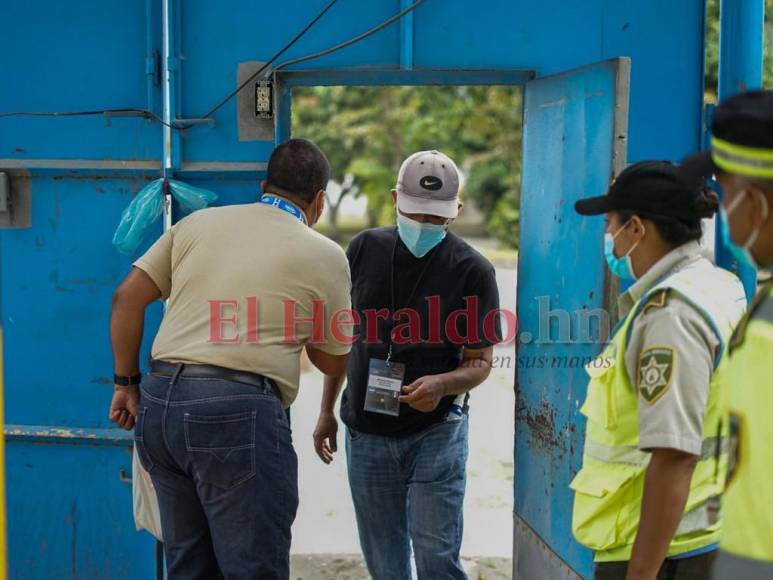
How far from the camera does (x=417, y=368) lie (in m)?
3.65

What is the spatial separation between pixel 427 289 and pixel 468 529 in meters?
2.48

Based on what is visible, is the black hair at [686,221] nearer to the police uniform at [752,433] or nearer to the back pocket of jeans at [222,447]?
the police uniform at [752,433]

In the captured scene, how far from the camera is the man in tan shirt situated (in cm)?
298

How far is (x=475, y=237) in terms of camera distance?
33500 mm

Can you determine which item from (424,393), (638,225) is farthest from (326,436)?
(638,225)

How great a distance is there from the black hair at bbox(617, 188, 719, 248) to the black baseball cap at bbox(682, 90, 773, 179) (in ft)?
1.69

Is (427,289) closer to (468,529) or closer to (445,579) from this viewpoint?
(445,579)

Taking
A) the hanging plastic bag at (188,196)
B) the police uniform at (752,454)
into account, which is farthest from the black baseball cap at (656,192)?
the hanging plastic bag at (188,196)

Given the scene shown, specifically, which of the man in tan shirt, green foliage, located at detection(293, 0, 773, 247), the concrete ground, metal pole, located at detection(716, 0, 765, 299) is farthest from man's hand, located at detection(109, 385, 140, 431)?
green foliage, located at detection(293, 0, 773, 247)

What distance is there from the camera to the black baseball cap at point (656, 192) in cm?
239

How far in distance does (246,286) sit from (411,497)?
46.0 inches

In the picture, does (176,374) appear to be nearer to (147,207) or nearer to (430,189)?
(147,207)

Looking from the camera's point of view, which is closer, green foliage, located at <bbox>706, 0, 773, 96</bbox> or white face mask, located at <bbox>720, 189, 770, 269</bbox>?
white face mask, located at <bbox>720, 189, 770, 269</bbox>

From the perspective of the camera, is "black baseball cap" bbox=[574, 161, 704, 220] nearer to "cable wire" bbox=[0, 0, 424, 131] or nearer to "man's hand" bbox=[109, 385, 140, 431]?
"cable wire" bbox=[0, 0, 424, 131]
